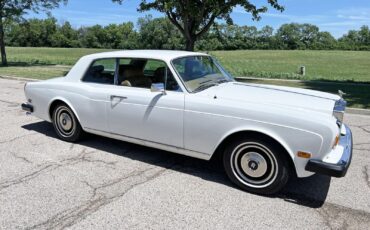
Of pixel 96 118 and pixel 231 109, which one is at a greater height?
pixel 231 109

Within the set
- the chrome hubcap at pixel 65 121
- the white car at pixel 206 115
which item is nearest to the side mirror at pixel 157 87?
the white car at pixel 206 115

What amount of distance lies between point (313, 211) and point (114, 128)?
2761 millimetres

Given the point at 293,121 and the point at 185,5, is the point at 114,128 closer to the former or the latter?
the point at 293,121

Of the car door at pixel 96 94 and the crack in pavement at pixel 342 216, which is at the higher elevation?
the car door at pixel 96 94

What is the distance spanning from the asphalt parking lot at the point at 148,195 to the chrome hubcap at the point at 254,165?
177 millimetres

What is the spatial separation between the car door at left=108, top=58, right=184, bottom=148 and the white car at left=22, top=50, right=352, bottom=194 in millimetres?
13

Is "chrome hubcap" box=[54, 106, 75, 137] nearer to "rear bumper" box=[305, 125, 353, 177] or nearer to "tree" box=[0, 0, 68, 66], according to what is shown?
"rear bumper" box=[305, 125, 353, 177]

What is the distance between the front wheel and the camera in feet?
12.1

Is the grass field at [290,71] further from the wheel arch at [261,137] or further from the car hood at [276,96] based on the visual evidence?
the wheel arch at [261,137]

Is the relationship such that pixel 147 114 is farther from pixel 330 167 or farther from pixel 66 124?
pixel 330 167

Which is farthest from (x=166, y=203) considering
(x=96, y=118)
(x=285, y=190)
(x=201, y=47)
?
(x=201, y=47)

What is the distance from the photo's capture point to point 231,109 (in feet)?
12.5

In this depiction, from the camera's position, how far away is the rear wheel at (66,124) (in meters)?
5.40

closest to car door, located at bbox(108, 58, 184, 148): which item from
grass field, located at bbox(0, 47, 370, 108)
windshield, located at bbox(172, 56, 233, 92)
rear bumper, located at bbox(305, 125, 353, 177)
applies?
windshield, located at bbox(172, 56, 233, 92)
